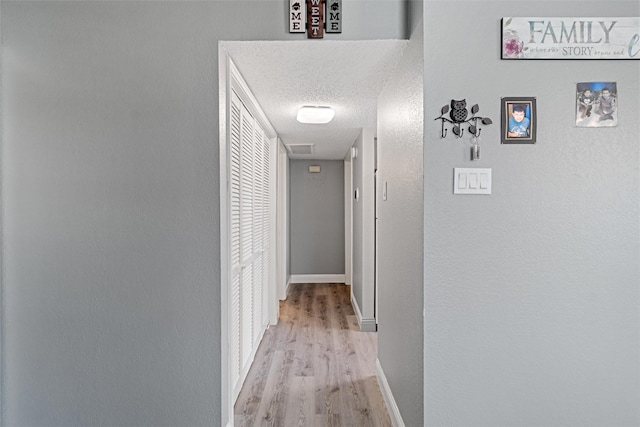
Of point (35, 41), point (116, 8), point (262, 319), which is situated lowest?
point (262, 319)

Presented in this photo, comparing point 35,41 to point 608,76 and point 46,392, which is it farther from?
point 608,76

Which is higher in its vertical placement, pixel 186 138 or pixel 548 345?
pixel 186 138

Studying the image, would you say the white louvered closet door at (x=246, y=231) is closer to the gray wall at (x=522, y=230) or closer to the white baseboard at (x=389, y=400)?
the white baseboard at (x=389, y=400)

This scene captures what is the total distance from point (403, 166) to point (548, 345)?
39.7 inches

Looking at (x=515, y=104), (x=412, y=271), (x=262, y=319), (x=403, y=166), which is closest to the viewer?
(x=515, y=104)

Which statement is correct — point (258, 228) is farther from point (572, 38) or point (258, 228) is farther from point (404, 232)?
point (572, 38)

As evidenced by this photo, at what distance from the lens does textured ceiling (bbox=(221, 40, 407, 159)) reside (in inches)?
73.7

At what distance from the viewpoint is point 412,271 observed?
5.77ft

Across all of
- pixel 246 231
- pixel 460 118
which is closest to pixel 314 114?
pixel 246 231

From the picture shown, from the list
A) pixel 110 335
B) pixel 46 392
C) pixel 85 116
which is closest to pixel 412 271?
pixel 110 335

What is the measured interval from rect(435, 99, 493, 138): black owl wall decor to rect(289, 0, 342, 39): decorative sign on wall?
2.16 feet

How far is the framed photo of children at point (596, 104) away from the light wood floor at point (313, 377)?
6.10 ft

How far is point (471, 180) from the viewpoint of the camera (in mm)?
1576

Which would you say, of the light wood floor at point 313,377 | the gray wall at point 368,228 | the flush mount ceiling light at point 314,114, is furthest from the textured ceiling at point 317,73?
the light wood floor at point 313,377
